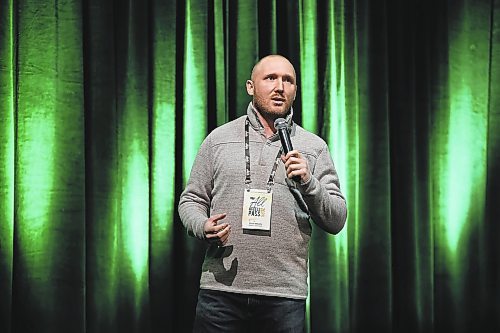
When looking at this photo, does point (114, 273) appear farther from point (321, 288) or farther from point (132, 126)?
point (321, 288)

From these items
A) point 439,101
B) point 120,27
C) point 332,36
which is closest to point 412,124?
point 439,101

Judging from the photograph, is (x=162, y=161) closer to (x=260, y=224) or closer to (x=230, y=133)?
(x=230, y=133)

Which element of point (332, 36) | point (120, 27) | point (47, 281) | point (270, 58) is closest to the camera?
point (270, 58)

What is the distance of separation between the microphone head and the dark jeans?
463 mm

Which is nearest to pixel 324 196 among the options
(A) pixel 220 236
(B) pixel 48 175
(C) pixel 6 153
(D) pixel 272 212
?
(D) pixel 272 212

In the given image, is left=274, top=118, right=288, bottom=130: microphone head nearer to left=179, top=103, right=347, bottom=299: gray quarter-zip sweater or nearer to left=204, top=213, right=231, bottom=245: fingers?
left=179, top=103, right=347, bottom=299: gray quarter-zip sweater

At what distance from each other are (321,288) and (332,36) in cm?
106

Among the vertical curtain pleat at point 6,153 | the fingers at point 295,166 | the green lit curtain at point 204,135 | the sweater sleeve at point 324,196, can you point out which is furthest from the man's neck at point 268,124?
the vertical curtain pleat at point 6,153

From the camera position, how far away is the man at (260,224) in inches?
78.2

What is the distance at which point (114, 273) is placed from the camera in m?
2.81

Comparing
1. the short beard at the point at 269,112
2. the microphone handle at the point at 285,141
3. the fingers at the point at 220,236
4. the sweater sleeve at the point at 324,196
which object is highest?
the short beard at the point at 269,112

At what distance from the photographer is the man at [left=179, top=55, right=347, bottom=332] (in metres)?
1.99

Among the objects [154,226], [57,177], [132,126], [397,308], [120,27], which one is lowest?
[397,308]

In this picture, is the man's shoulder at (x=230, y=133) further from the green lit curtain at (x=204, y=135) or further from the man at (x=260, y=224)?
the green lit curtain at (x=204, y=135)
